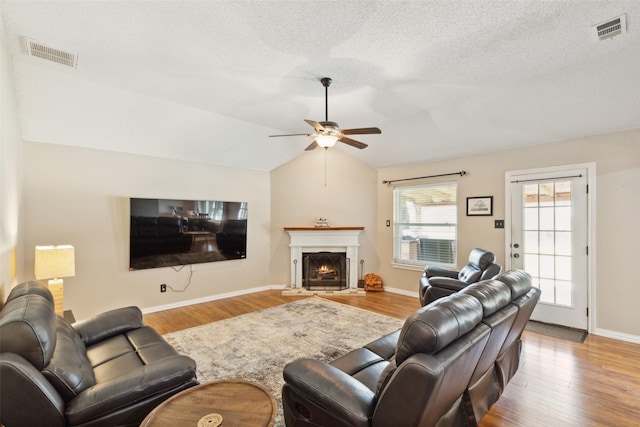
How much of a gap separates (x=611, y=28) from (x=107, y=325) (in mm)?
4729

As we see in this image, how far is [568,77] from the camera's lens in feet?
10.2

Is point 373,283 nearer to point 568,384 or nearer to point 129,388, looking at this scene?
point 568,384

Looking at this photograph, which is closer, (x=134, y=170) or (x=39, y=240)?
(x=39, y=240)

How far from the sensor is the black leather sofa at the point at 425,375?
1.27 meters

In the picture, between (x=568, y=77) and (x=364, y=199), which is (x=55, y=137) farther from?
(x=568, y=77)

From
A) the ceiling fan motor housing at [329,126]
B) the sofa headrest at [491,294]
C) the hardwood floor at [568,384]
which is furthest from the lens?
the ceiling fan motor housing at [329,126]

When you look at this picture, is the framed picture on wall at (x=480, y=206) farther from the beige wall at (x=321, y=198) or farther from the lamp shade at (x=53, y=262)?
the lamp shade at (x=53, y=262)

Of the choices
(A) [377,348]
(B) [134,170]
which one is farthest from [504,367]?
(B) [134,170]

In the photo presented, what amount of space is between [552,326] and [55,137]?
691 centimetres

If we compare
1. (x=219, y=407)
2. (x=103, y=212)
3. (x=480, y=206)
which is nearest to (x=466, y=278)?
(x=480, y=206)

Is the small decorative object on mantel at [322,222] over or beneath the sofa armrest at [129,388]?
over

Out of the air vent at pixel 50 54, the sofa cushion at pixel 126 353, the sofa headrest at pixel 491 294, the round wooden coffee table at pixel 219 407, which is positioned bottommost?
the sofa cushion at pixel 126 353

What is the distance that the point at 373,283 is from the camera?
5.91m

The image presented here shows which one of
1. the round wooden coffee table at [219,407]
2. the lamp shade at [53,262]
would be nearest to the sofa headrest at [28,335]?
the round wooden coffee table at [219,407]
